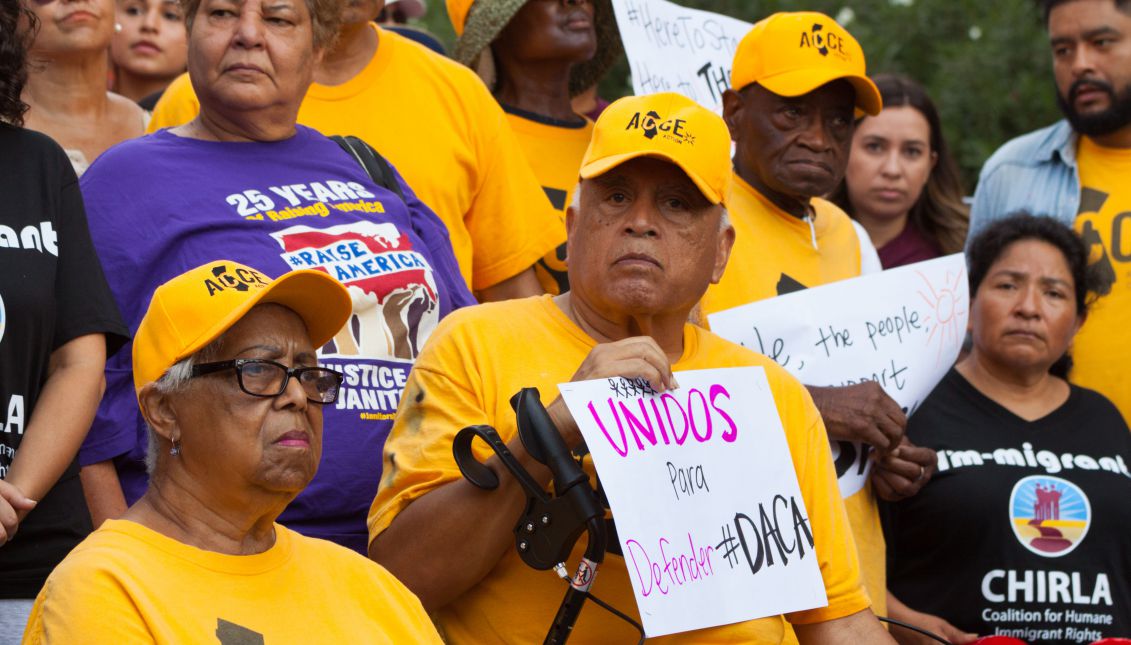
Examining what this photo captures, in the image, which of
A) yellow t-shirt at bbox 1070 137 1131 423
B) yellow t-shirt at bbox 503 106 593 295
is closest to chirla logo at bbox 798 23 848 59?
yellow t-shirt at bbox 503 106 593 295

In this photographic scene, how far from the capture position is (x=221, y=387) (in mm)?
3088

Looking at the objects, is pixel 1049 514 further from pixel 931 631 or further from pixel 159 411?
pixel 159 411

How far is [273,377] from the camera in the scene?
10.3 ft

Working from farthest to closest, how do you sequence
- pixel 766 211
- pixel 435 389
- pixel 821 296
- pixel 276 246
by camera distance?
1. pixel 766 211
2. pixel 821 296
3. pixel 276 246
4. pixel 435 389

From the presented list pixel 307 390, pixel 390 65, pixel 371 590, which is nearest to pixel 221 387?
pixel 307 390

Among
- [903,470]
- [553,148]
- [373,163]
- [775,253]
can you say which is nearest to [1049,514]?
[903,470]

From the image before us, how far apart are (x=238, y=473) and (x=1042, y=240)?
329cm

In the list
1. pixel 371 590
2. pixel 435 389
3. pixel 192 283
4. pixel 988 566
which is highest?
pixel 192 283

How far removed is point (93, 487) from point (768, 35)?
96.4 inches

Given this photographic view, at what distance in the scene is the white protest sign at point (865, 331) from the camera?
4.54 m

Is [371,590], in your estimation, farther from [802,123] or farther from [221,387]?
[802,123]

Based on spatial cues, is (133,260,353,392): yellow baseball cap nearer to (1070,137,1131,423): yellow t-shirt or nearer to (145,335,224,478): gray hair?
(145,335,224,478): gray hair

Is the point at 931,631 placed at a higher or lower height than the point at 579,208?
lower

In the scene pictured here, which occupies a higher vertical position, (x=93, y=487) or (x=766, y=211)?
(x=766, y=211)
